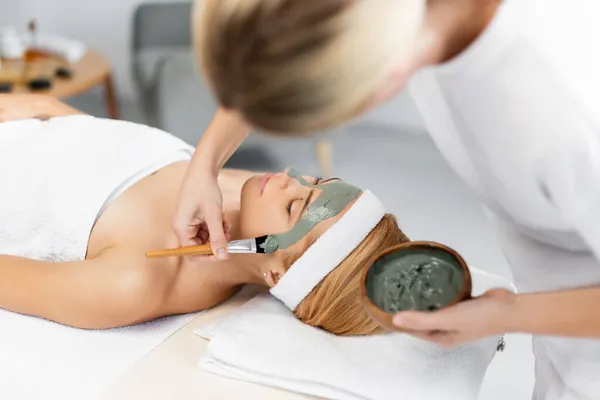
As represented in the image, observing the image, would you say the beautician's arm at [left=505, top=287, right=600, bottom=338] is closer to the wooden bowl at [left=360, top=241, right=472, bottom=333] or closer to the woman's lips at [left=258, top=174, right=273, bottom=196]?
the wooden bowl at [left=360, top=241, right=472, bottom=333]

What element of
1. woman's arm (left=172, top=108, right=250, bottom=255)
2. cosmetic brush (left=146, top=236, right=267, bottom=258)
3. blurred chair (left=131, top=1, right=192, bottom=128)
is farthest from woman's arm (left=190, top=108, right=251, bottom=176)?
blurred chair (left=131, top=1, right=192, bottom=128)

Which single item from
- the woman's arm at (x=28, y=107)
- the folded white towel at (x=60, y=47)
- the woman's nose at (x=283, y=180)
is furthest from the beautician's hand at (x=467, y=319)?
the folded white towel at (x=60, y=47)

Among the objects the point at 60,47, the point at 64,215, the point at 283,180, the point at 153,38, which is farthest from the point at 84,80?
the point at 283,180

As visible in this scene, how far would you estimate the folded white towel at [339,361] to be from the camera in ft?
4.27

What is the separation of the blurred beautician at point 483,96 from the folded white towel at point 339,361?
0.24 metres

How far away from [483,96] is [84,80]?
2180mm

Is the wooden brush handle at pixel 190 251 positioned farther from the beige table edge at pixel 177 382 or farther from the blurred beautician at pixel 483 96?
the blurred beautician at pixel 483 96

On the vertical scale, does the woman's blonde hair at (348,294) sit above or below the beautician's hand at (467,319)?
below

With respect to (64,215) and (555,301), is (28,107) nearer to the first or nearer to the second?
(64,215)

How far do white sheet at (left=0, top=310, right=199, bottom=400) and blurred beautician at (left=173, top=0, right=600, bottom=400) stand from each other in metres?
0.66

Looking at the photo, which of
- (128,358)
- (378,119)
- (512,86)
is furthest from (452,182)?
(512,86)

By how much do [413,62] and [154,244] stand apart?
858 mm

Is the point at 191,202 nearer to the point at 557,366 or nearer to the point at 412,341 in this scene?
the point at 412,341

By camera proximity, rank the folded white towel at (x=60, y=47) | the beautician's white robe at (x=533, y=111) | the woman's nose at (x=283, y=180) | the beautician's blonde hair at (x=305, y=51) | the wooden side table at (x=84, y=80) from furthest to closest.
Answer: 1. the folded white towel at (x=60, y=47)
2. the wooden side table at (x=84, y=80)
3. the woman's nose at (x=283, y=180)
4. the beautician's white robe at (x=533, y=111)
5. the beautician's blonde hair at (x=305, y=51)
